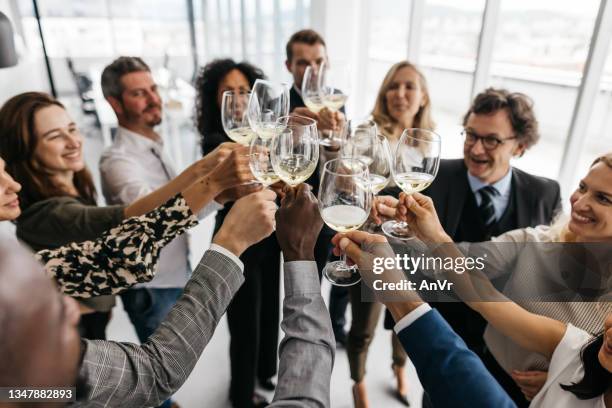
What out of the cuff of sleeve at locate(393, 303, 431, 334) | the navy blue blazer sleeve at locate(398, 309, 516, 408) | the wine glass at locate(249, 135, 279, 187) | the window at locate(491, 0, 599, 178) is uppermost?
the window at locate(491, 0, 599, 178)

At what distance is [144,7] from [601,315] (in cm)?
994

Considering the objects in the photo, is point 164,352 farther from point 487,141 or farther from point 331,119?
point 487,141

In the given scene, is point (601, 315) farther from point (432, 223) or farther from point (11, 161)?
point (11, 161)

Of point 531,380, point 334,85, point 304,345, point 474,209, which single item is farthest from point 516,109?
point 304,345

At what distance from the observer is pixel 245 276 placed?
5.31 ft

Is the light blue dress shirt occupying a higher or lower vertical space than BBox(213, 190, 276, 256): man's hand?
lower

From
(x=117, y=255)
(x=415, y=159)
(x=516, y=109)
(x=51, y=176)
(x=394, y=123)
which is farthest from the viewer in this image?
(x=394, y=123)

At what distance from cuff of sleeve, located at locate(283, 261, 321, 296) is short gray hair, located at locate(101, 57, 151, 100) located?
134 centimetres

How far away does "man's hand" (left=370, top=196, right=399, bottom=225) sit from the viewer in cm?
118

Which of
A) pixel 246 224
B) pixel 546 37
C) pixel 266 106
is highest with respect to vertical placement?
pixel 546 37

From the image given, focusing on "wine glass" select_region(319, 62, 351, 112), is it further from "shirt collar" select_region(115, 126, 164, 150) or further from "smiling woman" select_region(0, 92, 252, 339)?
"shirt collar" select_region(115, 126, 164, 150)

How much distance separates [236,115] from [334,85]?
705 mm

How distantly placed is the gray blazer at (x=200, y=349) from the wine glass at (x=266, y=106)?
47 centimetres

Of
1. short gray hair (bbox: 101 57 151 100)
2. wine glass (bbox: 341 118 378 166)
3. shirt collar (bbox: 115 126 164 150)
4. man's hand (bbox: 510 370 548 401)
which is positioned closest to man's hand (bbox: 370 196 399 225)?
wine glass (bbox: 341 118 378 166)
